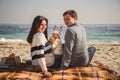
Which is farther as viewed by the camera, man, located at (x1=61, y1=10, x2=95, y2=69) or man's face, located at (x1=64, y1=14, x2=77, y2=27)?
man's face, located at (x1=64, y1=14, x2=77, y2=27)

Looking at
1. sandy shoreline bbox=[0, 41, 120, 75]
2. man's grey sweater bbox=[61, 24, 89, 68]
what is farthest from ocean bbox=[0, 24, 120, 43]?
man's grey sweater bbox=[61, 24, 89, 68]

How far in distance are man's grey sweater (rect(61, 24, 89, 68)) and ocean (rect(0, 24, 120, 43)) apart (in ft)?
4.97

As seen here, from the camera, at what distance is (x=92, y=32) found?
452cm

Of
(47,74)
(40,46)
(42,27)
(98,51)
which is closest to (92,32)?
(98,51)

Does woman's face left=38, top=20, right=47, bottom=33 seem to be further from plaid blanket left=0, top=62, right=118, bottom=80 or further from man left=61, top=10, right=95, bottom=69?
plaid blanket left=0, top=62, right=118, bottom=80

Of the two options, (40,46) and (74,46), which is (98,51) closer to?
(74,46)

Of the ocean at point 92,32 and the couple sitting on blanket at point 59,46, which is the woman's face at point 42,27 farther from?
the ocean at point 92,32

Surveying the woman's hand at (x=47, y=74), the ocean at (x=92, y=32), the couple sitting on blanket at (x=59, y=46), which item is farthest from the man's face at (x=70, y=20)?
the ocean at (x=92, y=32)

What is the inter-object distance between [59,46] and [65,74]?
41 centimetres

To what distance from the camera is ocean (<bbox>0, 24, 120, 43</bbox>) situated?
422cm

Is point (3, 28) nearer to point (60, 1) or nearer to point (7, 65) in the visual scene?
point (60, 1)

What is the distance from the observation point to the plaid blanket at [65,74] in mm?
2371

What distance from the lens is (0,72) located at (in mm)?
2504

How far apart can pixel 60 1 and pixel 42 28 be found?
1312 mm
